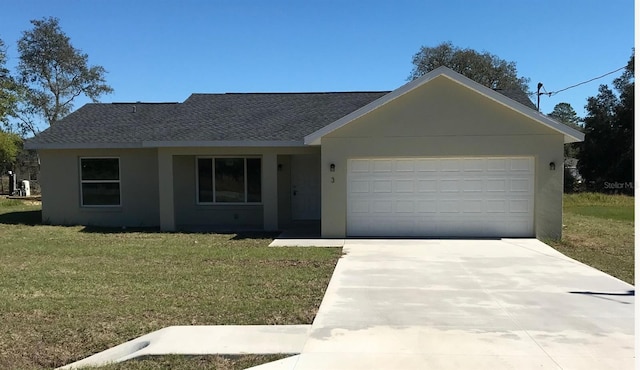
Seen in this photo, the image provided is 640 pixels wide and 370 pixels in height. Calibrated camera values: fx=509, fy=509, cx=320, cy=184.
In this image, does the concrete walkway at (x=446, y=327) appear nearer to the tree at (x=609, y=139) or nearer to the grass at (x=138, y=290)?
the grass at (x=138, y=290)

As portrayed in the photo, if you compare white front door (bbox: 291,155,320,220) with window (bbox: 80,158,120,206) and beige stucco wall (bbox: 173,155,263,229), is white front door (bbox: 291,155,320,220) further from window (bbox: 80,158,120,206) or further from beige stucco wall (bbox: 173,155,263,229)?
window (bbox: 80,158,120,206)

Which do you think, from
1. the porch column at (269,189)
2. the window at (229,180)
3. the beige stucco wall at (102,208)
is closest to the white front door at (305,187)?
the window at (229,180)

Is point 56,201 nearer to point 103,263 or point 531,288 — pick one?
point 103,263

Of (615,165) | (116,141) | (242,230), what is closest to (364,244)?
(242,230)

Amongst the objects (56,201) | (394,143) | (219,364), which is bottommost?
(219,364)

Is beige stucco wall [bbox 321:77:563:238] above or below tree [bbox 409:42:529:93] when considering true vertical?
below

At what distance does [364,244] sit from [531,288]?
16.3ft

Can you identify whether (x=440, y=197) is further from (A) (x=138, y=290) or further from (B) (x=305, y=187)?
(A) (x=138, y=290)

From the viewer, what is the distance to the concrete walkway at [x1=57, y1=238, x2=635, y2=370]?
15.8 feet

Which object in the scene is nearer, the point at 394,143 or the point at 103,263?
the point at 103,263

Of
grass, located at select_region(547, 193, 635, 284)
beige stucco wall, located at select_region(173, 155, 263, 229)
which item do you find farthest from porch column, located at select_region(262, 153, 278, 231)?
grass, located at select_region(547, 193, 635, 284)

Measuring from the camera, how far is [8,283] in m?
8.04

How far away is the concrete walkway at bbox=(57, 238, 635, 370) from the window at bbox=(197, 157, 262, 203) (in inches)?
306

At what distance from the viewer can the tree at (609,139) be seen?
40.2 metres
